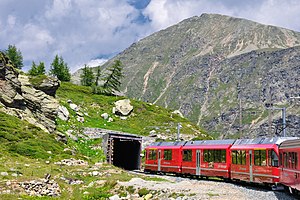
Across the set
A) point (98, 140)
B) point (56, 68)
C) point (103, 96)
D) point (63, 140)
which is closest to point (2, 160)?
point (63, 140)

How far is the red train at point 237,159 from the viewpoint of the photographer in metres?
24.4

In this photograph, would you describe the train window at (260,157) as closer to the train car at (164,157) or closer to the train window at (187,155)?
the train window at (187,155)

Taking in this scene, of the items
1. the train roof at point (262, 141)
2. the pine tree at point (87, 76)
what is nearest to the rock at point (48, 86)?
the train roof at point (262, 141)

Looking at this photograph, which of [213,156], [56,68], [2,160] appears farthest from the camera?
[56,68]

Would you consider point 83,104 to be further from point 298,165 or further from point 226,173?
point 298,165

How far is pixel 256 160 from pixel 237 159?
2973 millimetres

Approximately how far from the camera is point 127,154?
6638 centimetres

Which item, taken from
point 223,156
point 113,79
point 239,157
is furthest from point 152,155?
point 113,79

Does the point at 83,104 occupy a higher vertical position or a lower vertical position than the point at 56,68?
lower

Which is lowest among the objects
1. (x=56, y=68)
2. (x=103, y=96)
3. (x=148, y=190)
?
(x=148, y=190)

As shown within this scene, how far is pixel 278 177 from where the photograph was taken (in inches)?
1064

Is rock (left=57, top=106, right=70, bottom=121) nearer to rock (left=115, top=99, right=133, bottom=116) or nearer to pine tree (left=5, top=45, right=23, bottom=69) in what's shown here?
rock (left=115, top=99, right=133, bottom=116)

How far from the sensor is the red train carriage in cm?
2786

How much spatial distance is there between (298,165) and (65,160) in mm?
22534
